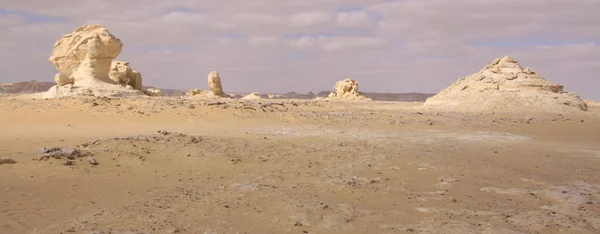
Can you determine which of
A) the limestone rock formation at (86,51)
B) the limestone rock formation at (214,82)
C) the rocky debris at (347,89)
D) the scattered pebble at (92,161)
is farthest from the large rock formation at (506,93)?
the scattered pebble at (92,161)

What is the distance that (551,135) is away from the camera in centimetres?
1479

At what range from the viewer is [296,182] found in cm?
728

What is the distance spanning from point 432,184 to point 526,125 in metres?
10.6

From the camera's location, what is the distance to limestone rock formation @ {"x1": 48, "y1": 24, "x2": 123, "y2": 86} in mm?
24594

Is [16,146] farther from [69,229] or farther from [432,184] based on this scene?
[432,184]

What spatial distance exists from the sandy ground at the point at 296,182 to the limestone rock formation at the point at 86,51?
11960 millimetres

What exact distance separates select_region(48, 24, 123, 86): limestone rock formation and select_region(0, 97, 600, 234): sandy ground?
1196cm

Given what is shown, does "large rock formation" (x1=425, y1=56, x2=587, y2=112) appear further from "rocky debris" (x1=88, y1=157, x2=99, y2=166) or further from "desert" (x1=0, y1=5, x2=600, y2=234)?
"rocky debris" (x1=88, y1=157, x2=99, y2=166)

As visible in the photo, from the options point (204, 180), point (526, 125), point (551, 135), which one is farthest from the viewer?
point (526, 125)

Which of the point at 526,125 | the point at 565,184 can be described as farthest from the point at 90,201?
the point at 526,125

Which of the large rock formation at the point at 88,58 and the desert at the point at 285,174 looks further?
the large rock formation at the point at 88,58

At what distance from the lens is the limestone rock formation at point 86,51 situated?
Answer: 24594 millimetres

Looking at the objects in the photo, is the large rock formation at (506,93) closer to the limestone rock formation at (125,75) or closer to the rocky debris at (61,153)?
the limestone rock formation at (125,75)

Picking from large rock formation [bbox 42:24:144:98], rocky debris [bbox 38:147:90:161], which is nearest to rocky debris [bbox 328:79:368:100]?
large rock formation [bbox 42:24:144:98]
